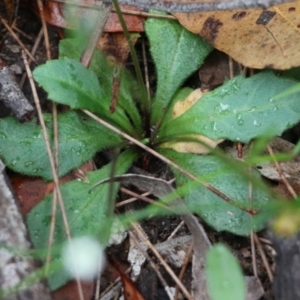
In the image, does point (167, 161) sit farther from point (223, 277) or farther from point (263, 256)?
point (223, 277)

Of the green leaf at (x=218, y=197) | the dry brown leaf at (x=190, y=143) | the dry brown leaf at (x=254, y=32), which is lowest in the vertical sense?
the green leaf at (x=218, y=197)

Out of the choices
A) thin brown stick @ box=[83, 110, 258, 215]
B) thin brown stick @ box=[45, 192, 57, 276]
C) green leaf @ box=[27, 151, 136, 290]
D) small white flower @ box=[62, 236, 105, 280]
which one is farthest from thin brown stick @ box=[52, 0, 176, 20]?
small white flower @ box=[62, 236, 105, 280]

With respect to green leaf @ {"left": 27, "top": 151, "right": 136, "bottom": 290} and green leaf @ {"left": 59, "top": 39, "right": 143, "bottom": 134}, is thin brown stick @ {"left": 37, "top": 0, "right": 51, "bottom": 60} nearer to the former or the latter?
green leaf @ {"left": 59, "top": 39, "right": 143, "bottom": 134}

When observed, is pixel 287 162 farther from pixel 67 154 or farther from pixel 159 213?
pixel 67 154

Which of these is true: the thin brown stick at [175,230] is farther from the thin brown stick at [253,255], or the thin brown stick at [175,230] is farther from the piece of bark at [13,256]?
the piece of bark at [13,256]

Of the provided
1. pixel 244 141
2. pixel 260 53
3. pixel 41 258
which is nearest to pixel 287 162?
pixel 244 141

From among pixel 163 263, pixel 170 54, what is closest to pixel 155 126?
pixel 170 54

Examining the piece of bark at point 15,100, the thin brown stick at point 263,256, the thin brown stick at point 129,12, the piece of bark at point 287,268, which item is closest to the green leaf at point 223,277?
the piece of bark at point 287,268
